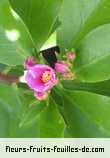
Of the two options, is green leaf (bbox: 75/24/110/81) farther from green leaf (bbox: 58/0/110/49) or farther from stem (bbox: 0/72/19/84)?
stem (bbox: 0/72/19/84)

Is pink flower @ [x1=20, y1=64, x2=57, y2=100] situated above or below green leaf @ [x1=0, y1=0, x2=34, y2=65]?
below

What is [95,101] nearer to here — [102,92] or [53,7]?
[102,92]

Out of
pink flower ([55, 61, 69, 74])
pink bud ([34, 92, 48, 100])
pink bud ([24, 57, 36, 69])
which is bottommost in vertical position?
pink bud ([34, 92, 48, 100])

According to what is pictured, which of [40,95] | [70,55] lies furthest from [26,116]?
[70,55]

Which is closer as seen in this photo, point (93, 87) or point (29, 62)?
point (29, 62)

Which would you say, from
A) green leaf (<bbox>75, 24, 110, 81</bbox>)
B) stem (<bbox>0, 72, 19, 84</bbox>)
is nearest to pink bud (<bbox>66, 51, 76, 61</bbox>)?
green leaf (<bbox>75, 24, 110, 81</bbox>)

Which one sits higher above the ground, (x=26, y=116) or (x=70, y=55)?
(x=70, y=55)

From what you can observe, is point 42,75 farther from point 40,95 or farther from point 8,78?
point 8,78
